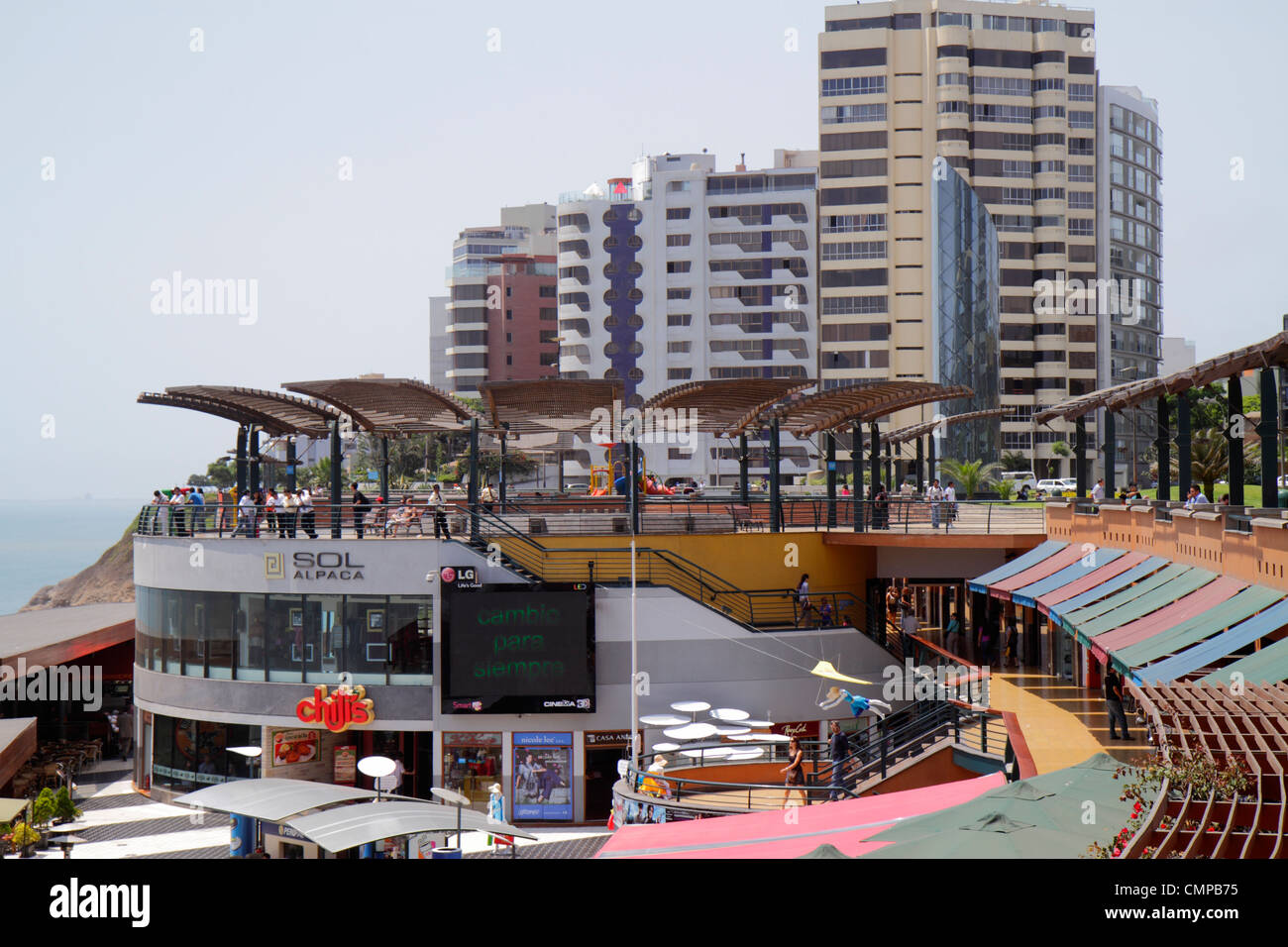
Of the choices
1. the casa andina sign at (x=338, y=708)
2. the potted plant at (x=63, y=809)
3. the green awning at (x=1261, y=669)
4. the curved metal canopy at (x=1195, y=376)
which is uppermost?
the curved metal canopy at (x=1195, y=376)

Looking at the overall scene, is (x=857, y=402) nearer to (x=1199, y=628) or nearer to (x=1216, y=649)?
(x=1199, y=628)

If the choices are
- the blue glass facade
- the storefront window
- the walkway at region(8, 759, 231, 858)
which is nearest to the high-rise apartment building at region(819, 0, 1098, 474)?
the blue glass facade

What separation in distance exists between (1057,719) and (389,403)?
18.9 meters

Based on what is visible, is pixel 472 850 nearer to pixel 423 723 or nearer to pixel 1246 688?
pixel 423 723

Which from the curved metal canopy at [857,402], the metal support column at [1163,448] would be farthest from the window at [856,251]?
the metal support column at [1163,448]

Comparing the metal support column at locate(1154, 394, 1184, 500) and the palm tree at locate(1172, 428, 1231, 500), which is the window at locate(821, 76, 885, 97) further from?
the metal support column at locate(1154, 394, 1184, 500)

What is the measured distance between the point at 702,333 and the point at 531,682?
67943 millimetres

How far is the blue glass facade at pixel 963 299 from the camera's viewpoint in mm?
85188

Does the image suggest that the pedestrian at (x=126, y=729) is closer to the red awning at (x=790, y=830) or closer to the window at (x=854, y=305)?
the red awning at (x=790, y=830)

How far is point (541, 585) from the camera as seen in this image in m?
28.7

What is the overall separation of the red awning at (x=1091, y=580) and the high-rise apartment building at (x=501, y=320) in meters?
89.3

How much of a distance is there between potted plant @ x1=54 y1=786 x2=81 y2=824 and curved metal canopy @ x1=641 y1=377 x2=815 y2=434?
1694cm
